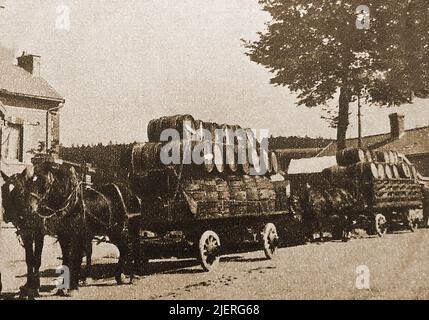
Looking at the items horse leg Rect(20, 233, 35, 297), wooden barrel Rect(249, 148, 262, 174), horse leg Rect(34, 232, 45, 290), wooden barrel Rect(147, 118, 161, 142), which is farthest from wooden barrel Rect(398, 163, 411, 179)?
horse leg Rect(20, 233, 35, 297)

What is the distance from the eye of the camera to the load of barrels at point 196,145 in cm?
867

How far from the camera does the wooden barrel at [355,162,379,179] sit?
14.2 meters

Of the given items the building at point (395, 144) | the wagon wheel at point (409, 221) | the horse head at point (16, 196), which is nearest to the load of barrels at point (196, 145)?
the horse head at point (16, 196)

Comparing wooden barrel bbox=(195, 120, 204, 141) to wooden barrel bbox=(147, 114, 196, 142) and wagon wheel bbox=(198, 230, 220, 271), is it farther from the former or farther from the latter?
wagon wheel bbox=(198, 230, 220, 271)

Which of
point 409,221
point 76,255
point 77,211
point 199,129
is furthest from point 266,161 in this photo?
point 409,221

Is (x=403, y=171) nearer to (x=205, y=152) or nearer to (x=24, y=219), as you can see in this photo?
(x=205, y=152)

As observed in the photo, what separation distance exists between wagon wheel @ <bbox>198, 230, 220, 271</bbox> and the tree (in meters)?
4.11

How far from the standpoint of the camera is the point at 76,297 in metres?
6.96

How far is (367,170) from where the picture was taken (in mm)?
14297

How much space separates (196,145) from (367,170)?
7012 mm

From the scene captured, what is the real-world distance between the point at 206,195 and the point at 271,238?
2.51 m

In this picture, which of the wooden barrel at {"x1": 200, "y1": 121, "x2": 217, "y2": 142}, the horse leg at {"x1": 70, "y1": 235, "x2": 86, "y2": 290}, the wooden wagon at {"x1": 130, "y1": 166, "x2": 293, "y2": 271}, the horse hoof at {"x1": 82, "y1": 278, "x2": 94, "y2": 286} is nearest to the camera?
the horse leg at {"x1": 70, "y1": 235, "x2": 86, "y2": 290}

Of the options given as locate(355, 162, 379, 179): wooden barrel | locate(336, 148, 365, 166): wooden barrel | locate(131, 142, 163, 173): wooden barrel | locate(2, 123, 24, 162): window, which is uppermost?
locate(2, 123, 24, 162): window
